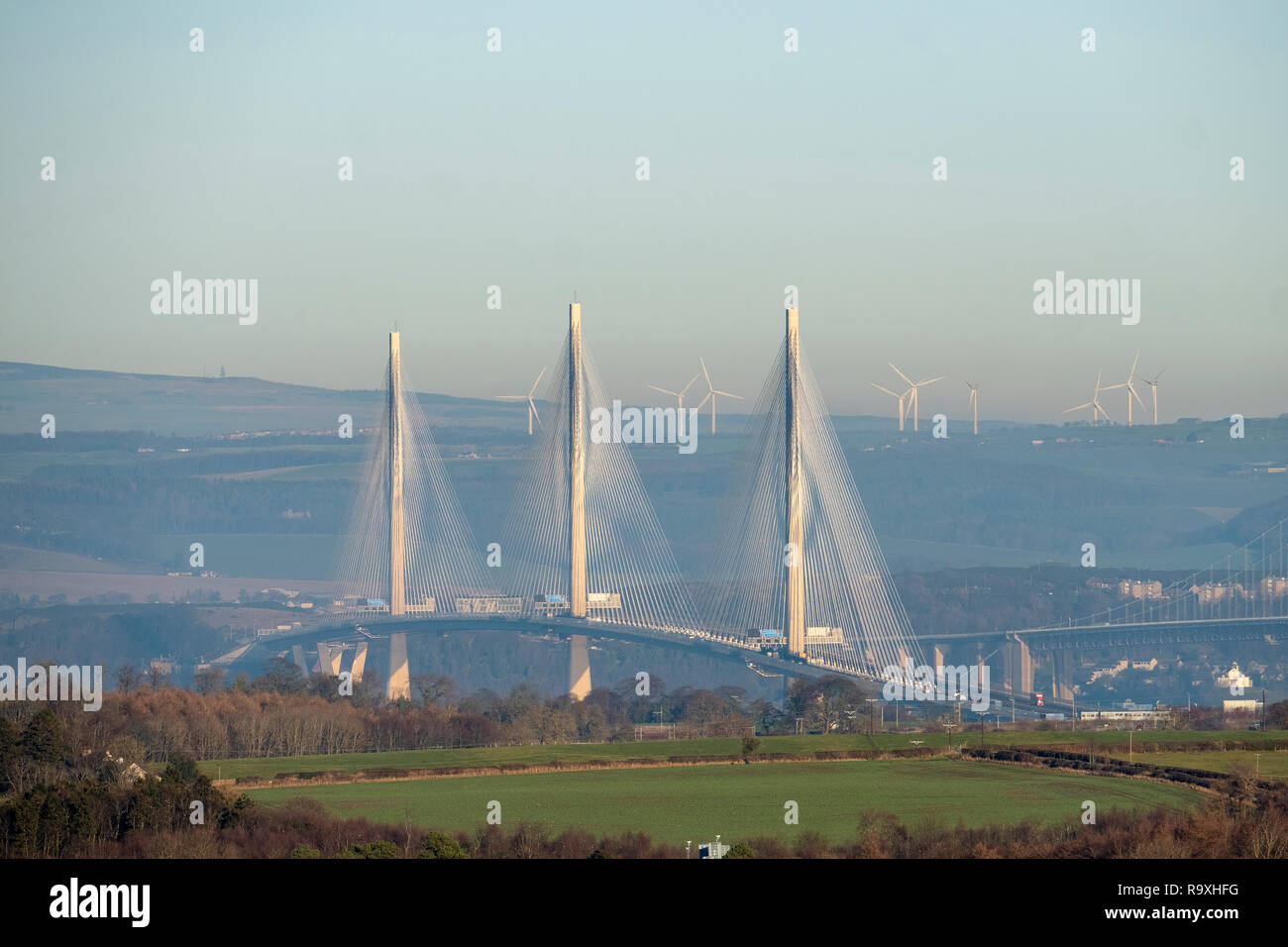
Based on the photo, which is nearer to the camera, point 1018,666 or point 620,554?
point 620,554

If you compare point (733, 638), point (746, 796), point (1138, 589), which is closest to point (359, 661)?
point (733, 638)

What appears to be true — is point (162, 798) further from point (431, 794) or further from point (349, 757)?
point (349, 757)

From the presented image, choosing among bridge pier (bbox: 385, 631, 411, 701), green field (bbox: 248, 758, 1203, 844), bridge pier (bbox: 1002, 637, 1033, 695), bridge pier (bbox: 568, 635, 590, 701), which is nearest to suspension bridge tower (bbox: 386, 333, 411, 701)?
bridge pier (bbox: 385, 631, 411, 701)

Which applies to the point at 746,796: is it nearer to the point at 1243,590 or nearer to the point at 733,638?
the point at 733,638

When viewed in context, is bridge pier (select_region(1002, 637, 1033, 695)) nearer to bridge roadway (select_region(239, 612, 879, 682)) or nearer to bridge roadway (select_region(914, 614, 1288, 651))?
bridge roadway (select_region(914, 614, 1288, 651))

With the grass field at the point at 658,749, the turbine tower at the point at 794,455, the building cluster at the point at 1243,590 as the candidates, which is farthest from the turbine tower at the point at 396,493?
the building cluster at the point at 1243,590
